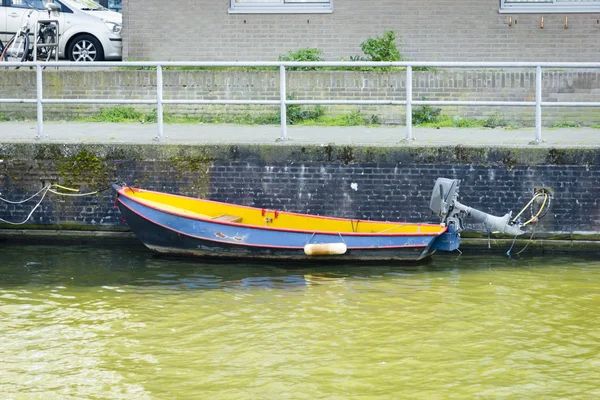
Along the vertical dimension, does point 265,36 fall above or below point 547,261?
above

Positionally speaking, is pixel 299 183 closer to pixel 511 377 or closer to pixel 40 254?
pixel 40 254

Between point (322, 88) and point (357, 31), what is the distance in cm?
224

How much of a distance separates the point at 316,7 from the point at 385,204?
20.4ft

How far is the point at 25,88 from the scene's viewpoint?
1859 centimetres

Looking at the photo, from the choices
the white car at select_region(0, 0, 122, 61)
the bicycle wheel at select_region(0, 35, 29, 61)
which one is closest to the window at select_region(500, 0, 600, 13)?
the white car at select_region(0, 0, 122, 61)

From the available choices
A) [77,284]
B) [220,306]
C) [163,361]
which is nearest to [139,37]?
[77,284]

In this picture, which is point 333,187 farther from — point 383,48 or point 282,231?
point 383,48

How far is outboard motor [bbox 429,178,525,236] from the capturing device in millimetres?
13617

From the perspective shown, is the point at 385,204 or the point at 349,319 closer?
the point at 349,319

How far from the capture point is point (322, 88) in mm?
17953

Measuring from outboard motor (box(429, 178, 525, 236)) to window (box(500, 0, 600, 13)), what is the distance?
6.46 m

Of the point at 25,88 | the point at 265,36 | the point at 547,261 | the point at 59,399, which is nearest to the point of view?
the point at 59,399

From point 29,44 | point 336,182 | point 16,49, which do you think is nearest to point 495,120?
point 336,182

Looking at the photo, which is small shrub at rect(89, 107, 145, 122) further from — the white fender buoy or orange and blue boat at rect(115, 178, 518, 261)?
the white fender buoy
